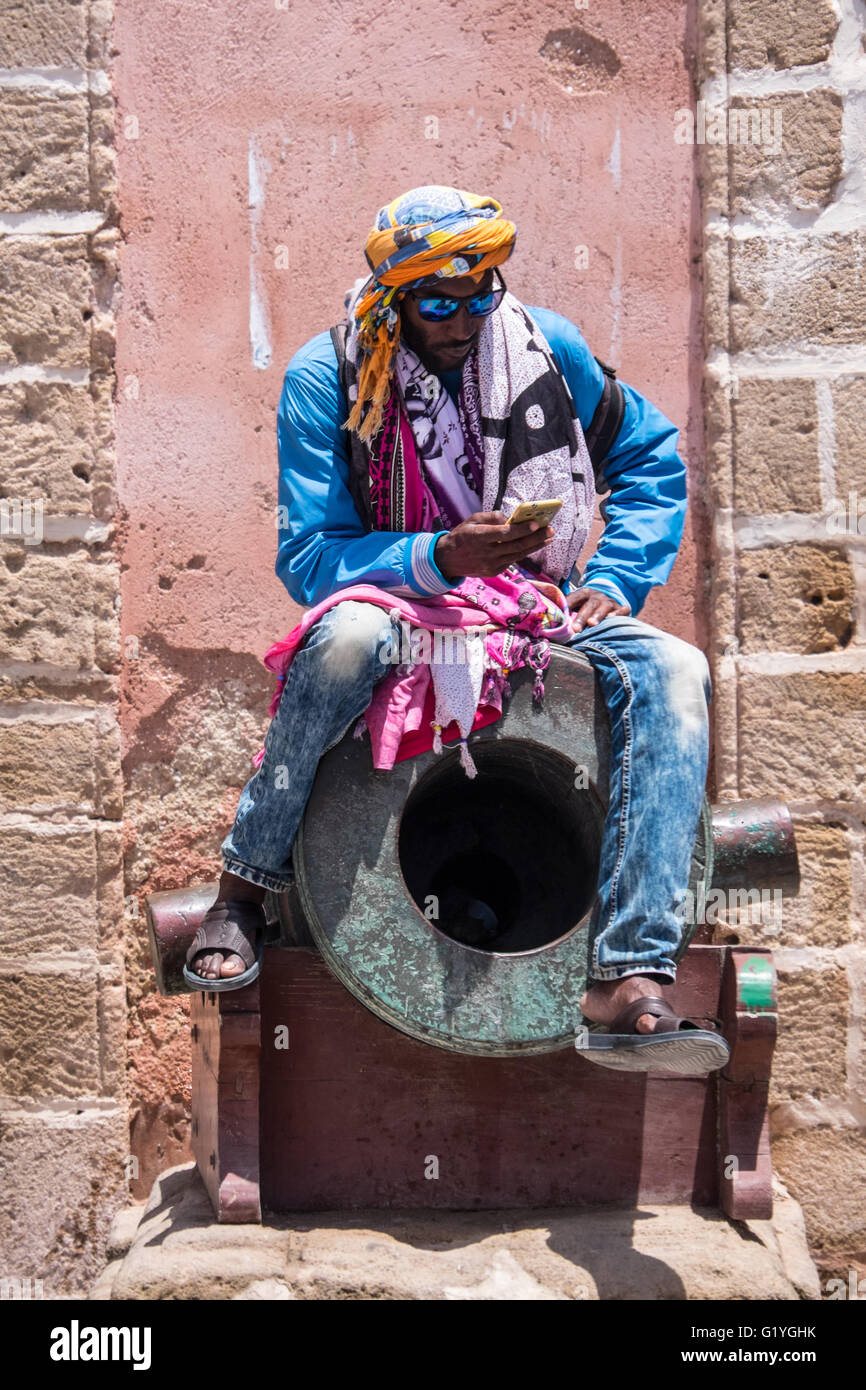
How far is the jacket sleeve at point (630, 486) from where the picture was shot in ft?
10.6

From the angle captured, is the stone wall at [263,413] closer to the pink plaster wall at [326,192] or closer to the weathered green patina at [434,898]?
the pink plaster wall at [326,192]

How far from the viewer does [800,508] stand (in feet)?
12.8

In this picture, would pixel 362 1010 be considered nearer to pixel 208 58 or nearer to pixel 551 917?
pixel 551 917

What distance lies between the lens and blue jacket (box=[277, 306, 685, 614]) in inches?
115

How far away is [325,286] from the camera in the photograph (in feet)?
13.3

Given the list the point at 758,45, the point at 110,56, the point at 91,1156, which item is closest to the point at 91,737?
the point at 91,1156

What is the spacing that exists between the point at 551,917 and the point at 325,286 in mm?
1861

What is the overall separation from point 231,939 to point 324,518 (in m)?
0.84

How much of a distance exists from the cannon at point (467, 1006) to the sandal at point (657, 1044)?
166 millimetres

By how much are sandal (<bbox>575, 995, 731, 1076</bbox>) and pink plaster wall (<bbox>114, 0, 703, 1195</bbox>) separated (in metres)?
1.64
